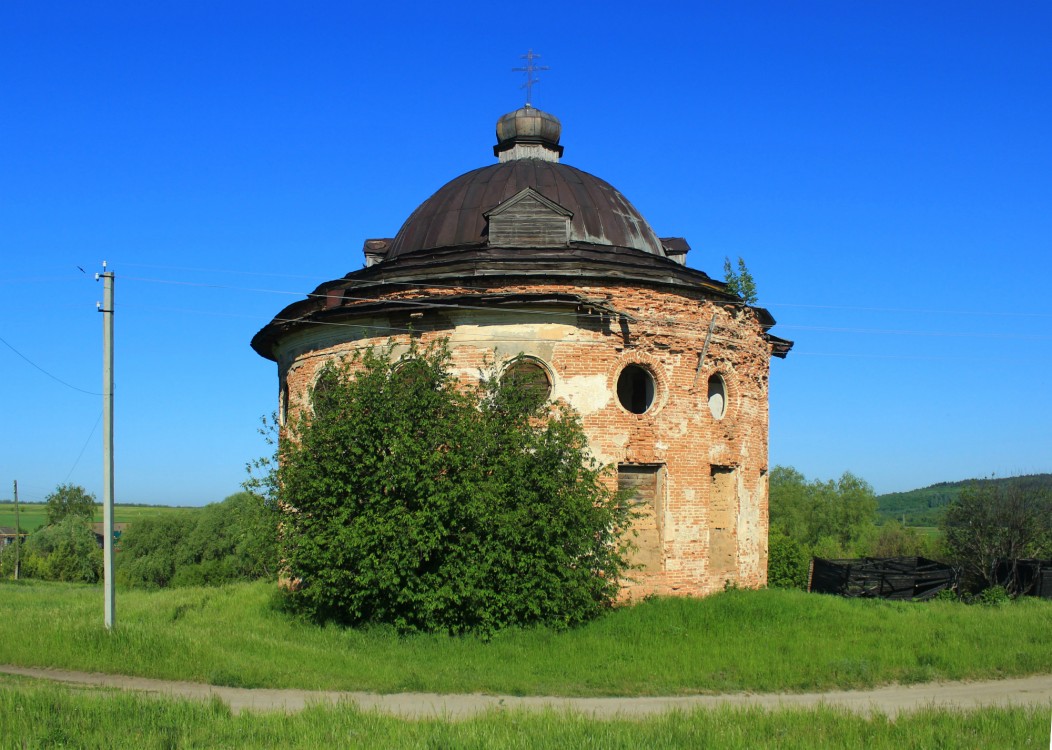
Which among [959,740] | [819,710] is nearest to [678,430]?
[819,710]

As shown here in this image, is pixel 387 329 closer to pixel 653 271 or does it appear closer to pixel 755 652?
pixel 653 271

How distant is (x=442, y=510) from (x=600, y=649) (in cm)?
307

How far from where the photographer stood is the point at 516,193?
18844mm

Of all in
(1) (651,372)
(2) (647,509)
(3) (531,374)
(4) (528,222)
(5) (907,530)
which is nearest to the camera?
(3) (531,374)

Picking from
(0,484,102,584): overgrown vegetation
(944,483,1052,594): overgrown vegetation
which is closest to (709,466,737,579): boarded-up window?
(944,483,1052,594): overgrown vegetation

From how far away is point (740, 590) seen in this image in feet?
57.9

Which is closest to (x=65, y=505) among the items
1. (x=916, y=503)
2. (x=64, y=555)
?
(x=64, y=555)

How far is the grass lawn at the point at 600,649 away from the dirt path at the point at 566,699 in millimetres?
277

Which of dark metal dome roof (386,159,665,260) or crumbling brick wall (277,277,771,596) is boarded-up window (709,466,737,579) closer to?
crumbling brick wall (277,277,771,596)

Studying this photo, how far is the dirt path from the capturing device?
10.7m

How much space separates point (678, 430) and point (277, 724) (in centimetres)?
980

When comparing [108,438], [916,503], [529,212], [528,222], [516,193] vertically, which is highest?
[516,193]

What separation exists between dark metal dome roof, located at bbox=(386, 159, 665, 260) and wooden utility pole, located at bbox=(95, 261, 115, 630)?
6.79 metres

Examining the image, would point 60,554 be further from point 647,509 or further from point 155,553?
point 647,509
